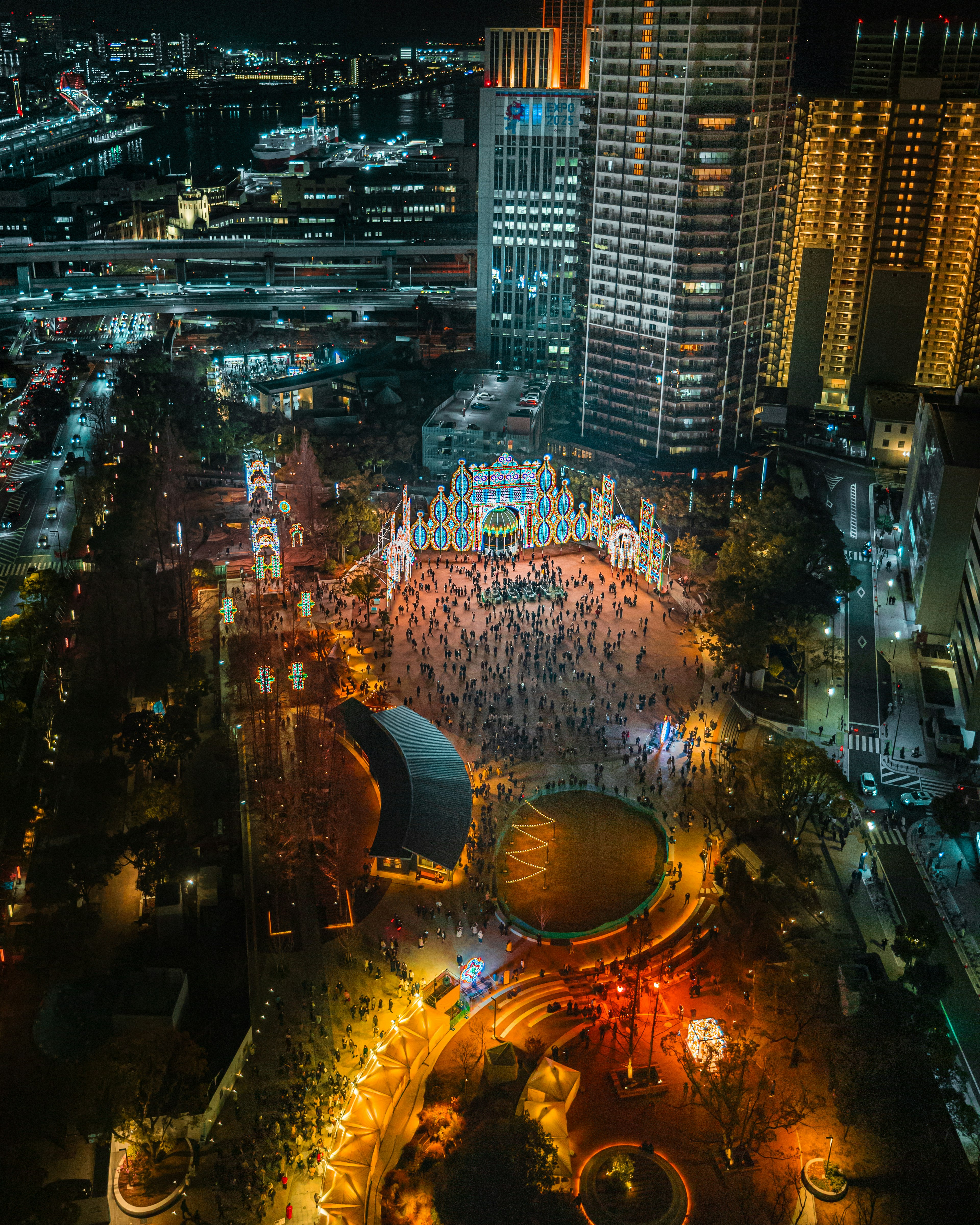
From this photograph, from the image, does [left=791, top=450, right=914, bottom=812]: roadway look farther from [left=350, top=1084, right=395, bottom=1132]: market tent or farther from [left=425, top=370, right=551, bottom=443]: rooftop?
[left=350, top=1084, right=395, bottom=1132]: market tent

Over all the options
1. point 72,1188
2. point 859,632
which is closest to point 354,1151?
point 72,1188

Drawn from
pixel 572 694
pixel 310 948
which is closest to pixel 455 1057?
pixel 310 948

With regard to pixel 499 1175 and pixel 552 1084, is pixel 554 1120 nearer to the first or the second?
pixel 552 1084

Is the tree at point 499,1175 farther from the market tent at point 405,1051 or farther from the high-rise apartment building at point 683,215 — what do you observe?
the high-rise apartment building at point 683,215

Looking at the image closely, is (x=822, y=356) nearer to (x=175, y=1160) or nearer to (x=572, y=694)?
(x=572, y=694)

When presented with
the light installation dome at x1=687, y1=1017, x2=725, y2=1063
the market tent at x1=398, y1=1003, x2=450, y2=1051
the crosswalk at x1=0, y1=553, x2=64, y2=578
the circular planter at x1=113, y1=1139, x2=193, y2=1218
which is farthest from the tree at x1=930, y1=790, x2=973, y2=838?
the crosswalk at x1=0, y1=553, x2=64, y2=578

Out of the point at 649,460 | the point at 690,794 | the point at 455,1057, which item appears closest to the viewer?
the point at 455,1057
